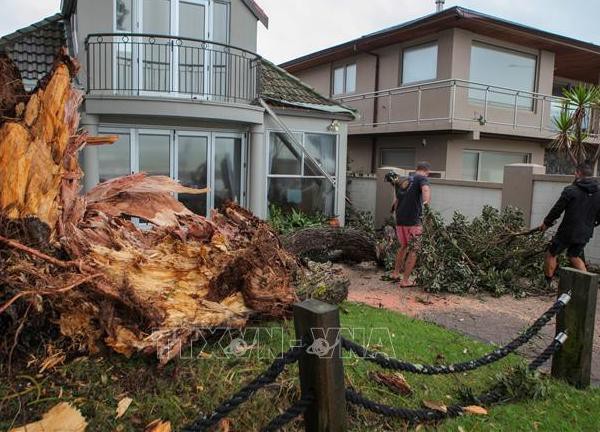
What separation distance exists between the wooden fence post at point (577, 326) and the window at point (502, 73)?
12.1 meters

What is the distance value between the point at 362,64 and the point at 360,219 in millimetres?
7458

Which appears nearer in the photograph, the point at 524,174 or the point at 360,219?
the point at 524,174

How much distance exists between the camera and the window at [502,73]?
15328 mm

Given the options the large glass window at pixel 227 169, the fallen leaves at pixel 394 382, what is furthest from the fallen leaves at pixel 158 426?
the large glass window at pixel 227 169

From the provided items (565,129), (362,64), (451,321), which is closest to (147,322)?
(451,321)

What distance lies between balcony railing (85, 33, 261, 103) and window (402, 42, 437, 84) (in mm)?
6309

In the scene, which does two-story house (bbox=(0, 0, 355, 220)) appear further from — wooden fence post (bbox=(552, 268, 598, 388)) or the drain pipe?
wooden fence post (bbox=(552, 268, 598, 388))

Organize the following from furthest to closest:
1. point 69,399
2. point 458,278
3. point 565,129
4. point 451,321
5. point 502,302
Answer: point 565,129, point 458,278, point 502,302, point 451,321, point 69,399

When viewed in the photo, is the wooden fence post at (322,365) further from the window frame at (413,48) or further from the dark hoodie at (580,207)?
the window frame at (413,48)

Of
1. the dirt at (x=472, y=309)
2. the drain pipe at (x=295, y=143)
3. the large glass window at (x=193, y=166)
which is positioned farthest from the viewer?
the drain pipe at (x=295, y=143)

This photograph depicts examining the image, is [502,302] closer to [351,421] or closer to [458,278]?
[458,278]

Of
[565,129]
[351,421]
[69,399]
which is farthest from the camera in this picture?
[565,129]

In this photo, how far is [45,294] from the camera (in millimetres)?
3100

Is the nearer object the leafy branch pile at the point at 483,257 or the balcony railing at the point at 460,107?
the leafy branch pile at the point at 483,257
